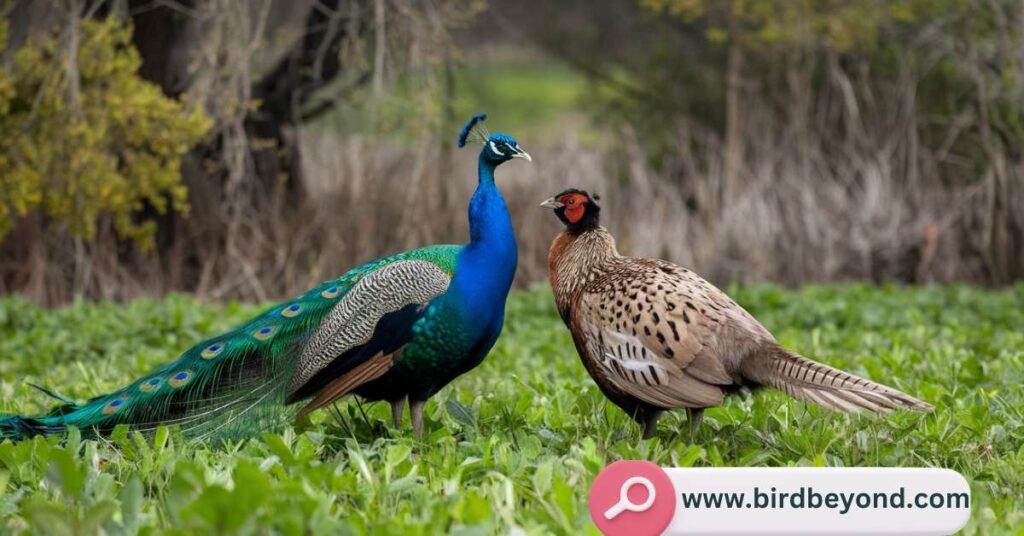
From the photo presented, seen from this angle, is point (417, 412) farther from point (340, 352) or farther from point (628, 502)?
point (628, 502)

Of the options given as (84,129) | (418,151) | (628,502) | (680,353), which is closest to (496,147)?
(680,353)

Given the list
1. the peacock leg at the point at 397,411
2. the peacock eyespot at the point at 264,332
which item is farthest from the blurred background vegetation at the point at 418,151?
the peacock leg at the point at 397,411

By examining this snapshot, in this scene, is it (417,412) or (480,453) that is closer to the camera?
(480,453)

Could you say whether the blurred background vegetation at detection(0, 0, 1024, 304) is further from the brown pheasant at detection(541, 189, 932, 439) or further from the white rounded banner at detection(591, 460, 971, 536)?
the white rounded banner at detection(591, 460, 971, 536)

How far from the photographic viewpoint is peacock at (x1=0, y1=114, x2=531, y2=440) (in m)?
4.60

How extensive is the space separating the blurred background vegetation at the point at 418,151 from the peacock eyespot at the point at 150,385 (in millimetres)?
4482

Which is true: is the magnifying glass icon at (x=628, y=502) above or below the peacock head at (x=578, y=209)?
below

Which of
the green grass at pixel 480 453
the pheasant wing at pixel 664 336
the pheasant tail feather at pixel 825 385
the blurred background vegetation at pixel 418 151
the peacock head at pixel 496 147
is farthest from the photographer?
the blurred background vegetation at pixel 418 151

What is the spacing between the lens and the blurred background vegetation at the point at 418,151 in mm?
9133

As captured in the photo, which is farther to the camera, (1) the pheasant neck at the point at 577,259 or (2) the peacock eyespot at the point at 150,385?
(1) the pheasant neck at the point at 577,259

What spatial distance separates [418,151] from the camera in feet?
32.9

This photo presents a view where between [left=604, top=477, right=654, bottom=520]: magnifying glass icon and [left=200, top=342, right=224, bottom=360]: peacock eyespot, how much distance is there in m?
1.90

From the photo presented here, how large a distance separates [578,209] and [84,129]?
16.0 feet

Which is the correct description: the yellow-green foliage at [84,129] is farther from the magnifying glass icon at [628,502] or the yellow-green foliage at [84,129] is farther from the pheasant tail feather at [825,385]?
the magnifying glass icon at [628,502]
